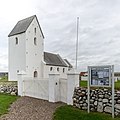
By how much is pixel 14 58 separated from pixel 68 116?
24.5 m

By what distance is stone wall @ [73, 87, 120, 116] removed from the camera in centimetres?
802

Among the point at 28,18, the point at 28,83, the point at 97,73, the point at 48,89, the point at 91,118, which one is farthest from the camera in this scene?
the point at 28,18

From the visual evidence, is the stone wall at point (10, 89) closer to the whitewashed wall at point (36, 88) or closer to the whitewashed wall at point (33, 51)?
the whitewashed wall at point (36, 88)

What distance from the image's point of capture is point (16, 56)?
3069 centimetres

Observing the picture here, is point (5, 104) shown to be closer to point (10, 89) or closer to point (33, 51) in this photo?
point (10, 89)

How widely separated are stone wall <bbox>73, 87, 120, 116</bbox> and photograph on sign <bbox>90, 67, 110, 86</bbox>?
500mm

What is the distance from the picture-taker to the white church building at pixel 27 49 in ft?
96.9

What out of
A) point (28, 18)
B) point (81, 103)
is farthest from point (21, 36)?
point (81, 103)

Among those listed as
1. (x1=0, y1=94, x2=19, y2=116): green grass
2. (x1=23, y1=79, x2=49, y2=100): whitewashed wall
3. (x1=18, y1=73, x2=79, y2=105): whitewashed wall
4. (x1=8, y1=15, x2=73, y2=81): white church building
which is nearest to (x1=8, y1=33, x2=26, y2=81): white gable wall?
(x1=8, y1=15, x2=73, y2=81): white church building

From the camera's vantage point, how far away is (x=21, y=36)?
1189 inches

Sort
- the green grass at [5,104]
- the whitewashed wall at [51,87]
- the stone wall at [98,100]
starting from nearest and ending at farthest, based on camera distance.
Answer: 1. the stone wall at [98,100]
2. the green grass at [5,104]
3. the whitewashed wall at [51,87]

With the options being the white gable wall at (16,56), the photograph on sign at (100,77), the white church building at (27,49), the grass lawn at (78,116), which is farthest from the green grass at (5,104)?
the white gable wall at (16,56)

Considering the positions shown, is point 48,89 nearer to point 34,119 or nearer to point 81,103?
point 81,103

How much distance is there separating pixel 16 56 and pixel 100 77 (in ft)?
79.3
